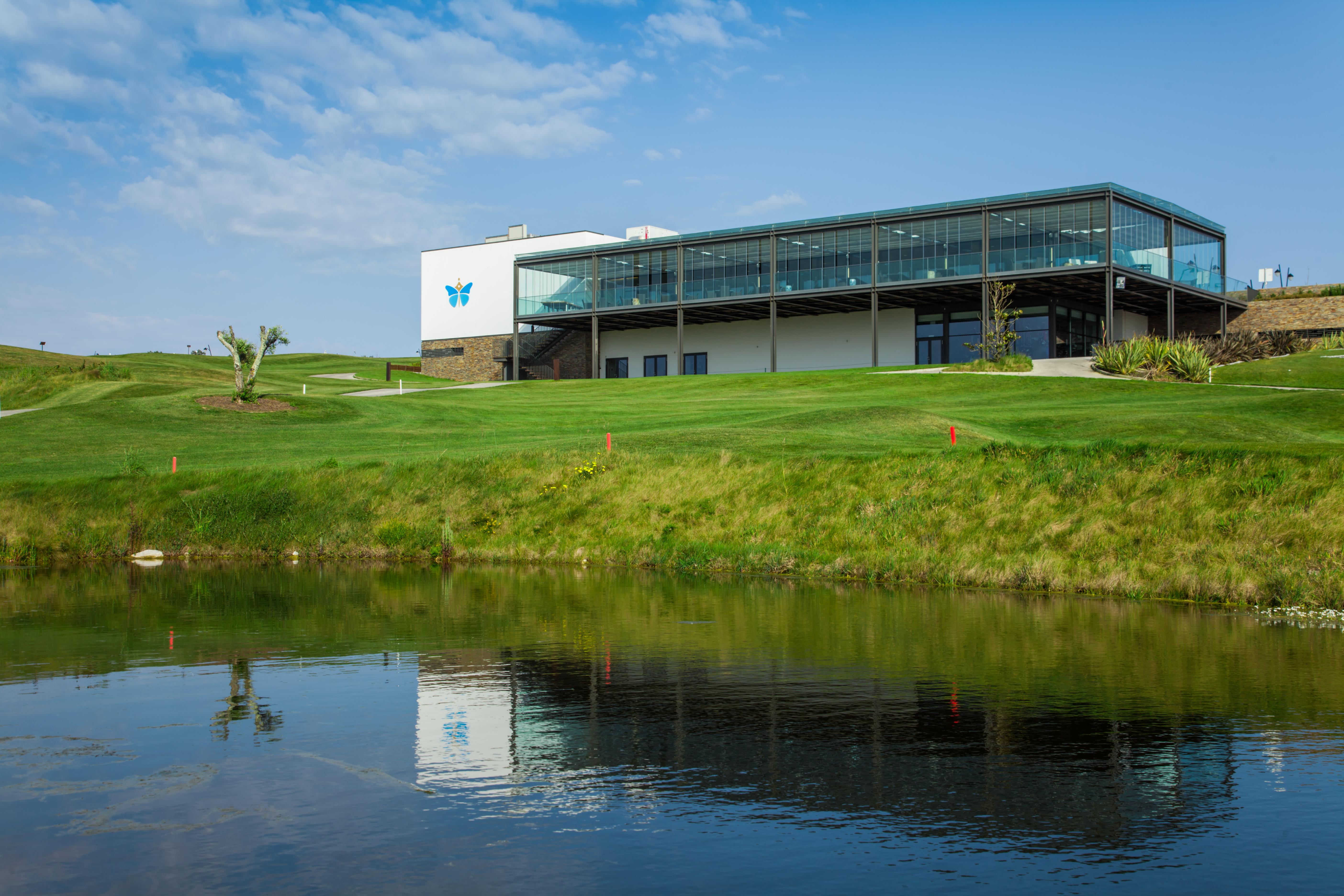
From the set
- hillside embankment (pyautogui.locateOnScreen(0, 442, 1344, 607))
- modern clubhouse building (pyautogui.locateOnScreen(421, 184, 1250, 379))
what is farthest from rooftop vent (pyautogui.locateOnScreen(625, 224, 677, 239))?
hillside embankment (pyautogui.locateOnScreen(0, 442, 1344, 607))

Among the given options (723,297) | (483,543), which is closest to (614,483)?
(483,543)

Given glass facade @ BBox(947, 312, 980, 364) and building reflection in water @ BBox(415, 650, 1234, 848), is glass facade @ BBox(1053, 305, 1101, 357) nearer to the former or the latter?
glass facade @ BBox(947, 312, 980, 364)

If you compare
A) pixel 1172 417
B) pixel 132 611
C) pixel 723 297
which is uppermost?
pixel 723 297

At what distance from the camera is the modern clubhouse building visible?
52062mm

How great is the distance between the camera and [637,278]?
64000 mm

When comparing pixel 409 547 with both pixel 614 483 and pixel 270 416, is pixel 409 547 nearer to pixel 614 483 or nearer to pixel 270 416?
A: pixel 614 483

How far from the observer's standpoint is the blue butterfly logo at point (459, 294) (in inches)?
2953

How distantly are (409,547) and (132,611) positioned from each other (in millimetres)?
8116

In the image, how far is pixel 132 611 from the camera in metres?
15.3

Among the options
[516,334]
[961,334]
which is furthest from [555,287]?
[961,334]

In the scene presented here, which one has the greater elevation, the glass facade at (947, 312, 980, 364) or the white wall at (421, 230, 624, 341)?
the white wall at (421, 230, 624, 341)

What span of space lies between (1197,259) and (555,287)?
3513cm

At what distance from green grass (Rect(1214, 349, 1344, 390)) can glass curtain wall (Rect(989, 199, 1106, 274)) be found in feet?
26.6

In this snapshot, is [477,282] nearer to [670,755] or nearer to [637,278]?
[637,278]
